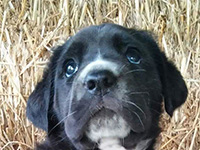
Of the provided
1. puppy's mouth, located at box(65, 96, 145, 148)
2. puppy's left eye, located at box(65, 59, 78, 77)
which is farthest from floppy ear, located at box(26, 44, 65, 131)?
puppy's mouth, located at box(65, 96, 145, 148)

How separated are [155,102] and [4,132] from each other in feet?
6.58

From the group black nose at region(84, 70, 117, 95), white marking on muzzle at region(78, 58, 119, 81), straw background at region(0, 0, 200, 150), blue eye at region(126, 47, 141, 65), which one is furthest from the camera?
straw background at region(0, 0, 200, 150)

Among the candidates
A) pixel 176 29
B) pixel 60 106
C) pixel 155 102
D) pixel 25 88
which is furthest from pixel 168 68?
pixel 25 88

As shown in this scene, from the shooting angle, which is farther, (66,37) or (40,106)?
(66,37)

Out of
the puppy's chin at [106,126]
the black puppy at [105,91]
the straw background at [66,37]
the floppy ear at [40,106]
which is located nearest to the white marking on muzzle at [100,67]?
the black puppy at [105,91]

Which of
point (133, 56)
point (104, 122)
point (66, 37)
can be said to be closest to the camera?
point (104, 122)

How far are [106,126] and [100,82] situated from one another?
0.27m

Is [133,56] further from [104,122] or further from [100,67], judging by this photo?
[104,122]

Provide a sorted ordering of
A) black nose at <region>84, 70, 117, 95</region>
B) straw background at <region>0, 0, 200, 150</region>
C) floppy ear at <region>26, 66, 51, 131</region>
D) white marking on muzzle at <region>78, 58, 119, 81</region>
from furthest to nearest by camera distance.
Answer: straw background at <region>0, 0, 200, 150</region> < floppy ear at <region>26, 66, 51, 131</region> < white marking on muzzle at <region>78, 58, 119, 81</region> < black nose at <region>84, 70, 117, 95</region>

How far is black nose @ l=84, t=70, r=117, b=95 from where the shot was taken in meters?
2.06

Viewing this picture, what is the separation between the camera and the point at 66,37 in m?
4.02

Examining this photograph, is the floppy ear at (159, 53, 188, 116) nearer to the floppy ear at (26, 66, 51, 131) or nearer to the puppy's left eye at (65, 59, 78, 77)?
the puppy's left eye at (65, 59, 78, 77)

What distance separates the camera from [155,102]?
2.60m

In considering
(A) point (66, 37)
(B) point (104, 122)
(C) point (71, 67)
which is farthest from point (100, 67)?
(A) point (66, 37)
